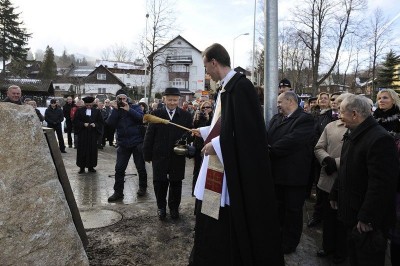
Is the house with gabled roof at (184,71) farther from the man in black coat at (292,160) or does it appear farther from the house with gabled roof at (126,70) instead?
the man in black coat at (292,160)

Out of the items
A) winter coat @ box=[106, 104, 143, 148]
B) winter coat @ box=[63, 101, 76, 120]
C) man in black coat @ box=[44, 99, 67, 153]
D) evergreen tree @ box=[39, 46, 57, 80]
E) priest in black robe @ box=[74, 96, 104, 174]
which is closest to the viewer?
winter coat @ box=[106, 104, 143, 148]

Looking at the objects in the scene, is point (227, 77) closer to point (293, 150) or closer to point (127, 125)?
point (293, 150)

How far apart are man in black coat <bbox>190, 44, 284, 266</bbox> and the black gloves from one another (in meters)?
1.59

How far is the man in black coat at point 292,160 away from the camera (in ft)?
13.2

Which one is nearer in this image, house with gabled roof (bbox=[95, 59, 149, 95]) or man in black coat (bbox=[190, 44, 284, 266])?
man in black coat (bbox=[190, 44, 284, 266])

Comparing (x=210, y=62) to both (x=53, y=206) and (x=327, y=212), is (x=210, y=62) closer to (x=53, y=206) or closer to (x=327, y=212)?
(x=53, y=206)

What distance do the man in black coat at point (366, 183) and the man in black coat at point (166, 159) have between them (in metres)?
2.56

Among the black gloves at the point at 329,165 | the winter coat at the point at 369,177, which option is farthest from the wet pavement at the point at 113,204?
the winter coat at the point at 369,177

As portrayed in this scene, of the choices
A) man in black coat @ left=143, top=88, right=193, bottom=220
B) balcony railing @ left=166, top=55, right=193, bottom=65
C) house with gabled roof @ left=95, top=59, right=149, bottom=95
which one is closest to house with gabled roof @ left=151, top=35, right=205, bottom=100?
balcony railing @ left=166, top=55, right=193, bottom=65

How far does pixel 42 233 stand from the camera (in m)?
2.88

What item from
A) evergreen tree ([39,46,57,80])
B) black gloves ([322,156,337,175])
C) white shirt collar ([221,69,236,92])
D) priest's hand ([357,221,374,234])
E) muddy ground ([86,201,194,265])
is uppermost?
evergreen tree ([39,46,57,80])

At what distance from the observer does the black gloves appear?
418 centimetres

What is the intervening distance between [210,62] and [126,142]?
384 cm

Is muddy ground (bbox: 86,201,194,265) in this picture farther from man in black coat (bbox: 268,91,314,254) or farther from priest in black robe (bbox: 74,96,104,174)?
priest in black robe (bbox: 74,96,104,174)
